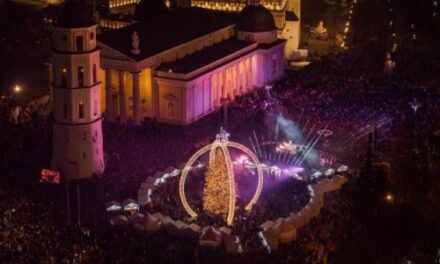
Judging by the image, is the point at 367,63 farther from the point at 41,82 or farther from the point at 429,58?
the point at 41,82

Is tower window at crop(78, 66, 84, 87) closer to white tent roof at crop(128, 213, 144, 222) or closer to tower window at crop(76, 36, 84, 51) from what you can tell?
tower window at crop(76, 36, 84, 51)

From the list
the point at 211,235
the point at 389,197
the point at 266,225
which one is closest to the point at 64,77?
the point at 211,235

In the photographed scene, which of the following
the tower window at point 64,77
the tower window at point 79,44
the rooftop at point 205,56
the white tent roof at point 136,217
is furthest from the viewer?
the rooftop at point 205,56

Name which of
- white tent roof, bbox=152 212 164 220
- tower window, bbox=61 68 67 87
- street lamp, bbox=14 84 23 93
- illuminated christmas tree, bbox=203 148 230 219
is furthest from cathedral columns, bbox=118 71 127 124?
white tent roof, bbox=152 212 164 220

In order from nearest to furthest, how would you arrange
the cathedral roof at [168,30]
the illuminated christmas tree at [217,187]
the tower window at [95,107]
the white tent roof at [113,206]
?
the illuminated christmas tree at [217,187]
the white tent roof at [113,206]
the tower window at [95,107]
the cathedral roof at [168,30]

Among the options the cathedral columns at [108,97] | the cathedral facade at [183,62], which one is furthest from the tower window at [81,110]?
the cathedral columns at [108,97]

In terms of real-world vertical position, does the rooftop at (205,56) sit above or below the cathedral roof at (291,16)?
below

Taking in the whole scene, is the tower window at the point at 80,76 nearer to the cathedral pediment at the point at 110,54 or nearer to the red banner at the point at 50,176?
the red banner at the point at 50,176

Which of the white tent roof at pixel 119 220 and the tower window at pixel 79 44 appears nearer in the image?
the white tent roof at pixel 119 220
